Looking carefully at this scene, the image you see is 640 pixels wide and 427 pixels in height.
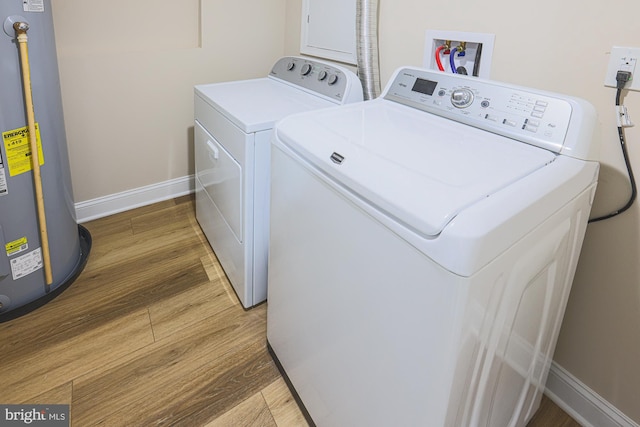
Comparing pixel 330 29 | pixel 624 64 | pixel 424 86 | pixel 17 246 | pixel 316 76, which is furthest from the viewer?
pixel 330 29

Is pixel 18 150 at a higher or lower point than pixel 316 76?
lower

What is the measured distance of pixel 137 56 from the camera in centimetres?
217

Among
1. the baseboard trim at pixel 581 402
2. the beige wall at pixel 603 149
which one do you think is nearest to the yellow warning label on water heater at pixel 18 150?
the beige wall at pixel 603 149

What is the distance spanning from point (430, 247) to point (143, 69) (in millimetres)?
2044

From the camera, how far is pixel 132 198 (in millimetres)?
2453

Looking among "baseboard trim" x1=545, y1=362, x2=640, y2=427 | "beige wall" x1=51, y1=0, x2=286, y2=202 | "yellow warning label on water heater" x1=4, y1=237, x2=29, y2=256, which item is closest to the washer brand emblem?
"baseboard trim" x1=545, y1=362, x2=640, y2=427

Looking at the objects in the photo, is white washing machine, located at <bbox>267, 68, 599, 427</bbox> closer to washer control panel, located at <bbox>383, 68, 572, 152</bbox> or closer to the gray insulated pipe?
washer control panel, located at <bbox>383, 68, 572, 152</bbox>

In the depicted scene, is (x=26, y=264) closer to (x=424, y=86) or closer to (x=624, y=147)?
(x=424, y=86)

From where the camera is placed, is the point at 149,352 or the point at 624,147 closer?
the point at 624,147

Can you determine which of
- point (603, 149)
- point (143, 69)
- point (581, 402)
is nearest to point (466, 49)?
point (603, 149)

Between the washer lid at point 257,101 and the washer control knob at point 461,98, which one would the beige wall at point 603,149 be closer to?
the washer control knob at point 461,98

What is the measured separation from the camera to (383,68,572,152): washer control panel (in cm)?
102

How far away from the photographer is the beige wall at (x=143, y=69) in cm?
204

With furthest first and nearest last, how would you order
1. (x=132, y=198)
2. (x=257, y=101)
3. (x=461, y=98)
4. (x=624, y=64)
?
(x=132, y=198)
(x=257, y=101)
(x=461, y=98)
(x=624, y=64)
